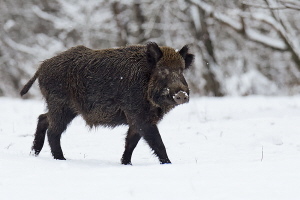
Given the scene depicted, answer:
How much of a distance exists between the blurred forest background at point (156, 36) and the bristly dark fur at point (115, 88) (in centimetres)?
925

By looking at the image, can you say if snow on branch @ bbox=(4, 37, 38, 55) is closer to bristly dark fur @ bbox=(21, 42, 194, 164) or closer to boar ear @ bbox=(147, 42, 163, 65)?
bristly dark fur @ bbox=(21, 42, 194, 164)

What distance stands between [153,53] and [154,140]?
119 cm

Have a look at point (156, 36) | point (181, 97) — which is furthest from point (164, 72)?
point (156, 36)

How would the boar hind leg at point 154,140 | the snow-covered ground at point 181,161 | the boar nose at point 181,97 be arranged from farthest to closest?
the boar hind leg at point 154,140, the boar nose at point 181,97, the snow-covered ground at point 181,161

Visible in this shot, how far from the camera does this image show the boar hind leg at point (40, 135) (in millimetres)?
7258

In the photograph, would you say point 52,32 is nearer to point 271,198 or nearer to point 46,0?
point 46,0

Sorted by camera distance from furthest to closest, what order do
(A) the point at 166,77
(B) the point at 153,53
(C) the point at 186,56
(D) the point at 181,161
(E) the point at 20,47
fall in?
(E) the point at 20,47 → (D) the point at 181,161 → (C) the point at 186,56 → (B) the point at 153,53 → (A) the point at 166,77

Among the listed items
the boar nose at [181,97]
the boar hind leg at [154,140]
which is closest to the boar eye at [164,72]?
the boar nose at [181,97]

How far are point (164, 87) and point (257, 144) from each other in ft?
9.16

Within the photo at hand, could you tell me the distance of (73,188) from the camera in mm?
4293

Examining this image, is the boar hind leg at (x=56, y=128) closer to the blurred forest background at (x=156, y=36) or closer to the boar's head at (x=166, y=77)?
the boar's head at (x=166, y=77)

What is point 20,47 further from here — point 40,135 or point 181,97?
point 181,97

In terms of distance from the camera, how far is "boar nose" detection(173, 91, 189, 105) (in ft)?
19.6

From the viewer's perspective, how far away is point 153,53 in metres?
6.55
